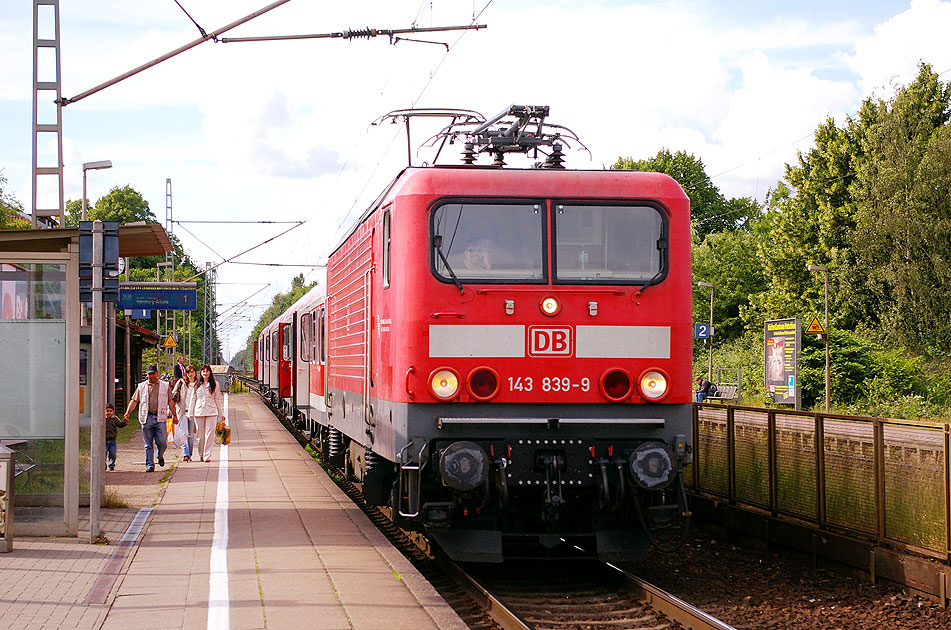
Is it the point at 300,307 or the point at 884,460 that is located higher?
the point at 300,307

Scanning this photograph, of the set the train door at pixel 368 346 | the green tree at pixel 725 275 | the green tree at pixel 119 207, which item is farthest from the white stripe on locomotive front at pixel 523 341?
the green tree at pixel 119 207

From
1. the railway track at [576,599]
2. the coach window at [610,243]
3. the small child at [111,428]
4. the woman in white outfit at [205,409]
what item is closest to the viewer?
the railway track at [576,599]

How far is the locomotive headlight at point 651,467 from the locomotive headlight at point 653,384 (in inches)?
18.5

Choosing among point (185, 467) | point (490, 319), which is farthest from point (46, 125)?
point (490, 319)

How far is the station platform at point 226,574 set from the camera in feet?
23.7

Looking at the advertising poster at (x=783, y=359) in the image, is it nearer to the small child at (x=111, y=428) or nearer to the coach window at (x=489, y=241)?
the small child at (x=111, y=428)

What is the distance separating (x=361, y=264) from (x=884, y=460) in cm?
524

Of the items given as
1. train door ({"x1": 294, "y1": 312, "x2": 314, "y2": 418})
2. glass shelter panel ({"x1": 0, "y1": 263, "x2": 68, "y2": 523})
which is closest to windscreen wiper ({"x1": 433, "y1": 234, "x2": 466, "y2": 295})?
glass shelter panel ({"x1": 0, "y1": 263, "x2": 68, "y2": 523})

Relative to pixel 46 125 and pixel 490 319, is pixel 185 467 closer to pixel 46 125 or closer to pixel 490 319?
pixel 46 125

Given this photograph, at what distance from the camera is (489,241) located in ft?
28.7

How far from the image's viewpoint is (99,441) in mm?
10758

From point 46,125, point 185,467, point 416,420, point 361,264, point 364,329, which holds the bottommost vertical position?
point 185,467

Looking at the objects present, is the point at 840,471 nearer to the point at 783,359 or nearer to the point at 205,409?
the point at 205,409

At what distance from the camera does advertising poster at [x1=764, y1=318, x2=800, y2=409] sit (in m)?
21.9
